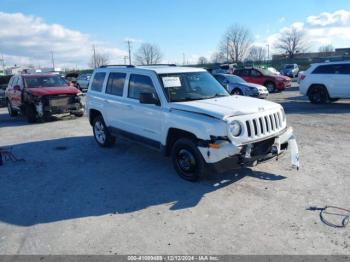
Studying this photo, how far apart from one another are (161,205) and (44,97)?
928 cm

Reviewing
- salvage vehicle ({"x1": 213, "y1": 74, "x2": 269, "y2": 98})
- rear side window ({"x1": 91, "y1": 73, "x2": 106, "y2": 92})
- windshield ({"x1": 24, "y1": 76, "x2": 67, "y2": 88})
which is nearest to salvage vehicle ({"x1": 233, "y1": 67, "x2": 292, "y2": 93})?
salvage vehicle ({"x1": 213, "y1": 74, "x2": 269, "y2": 98})

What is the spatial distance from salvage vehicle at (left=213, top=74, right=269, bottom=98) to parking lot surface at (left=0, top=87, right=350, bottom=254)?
395 inches

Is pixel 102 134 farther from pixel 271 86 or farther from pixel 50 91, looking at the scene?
pixel 271 86

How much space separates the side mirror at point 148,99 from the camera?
6301mm

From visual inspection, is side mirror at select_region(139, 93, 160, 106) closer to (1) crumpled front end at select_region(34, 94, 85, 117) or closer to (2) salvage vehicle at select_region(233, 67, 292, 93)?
(1) crumpled front end at select_region(34, 94, 85, 117)

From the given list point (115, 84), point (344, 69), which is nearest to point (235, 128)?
point (115, 84)

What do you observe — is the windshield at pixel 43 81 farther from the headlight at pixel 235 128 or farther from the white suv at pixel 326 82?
the headlight at pixel 235 128

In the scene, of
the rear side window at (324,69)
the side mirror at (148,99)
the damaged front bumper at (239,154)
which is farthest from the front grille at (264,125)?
the rear side window at (324,69)

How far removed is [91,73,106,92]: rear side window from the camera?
8.54 metres

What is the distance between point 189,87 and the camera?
6688 mm

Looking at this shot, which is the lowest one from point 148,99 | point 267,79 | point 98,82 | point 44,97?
point 44,97

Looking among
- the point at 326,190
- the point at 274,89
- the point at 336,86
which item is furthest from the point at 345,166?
the point at 274,89

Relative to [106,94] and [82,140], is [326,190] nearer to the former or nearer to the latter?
[106,94]

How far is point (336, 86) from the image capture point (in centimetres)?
1484
